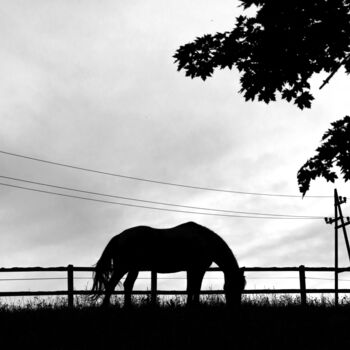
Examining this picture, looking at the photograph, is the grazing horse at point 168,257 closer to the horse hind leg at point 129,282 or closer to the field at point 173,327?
the horse hind leg at point 129,282

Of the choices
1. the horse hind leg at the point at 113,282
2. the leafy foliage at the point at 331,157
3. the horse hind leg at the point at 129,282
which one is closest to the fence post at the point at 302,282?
the horse hind leg at the point at 129,282

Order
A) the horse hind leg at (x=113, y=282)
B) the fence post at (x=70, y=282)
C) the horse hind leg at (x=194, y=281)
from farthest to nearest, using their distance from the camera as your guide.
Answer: the fence post at (x=70, y=282) → the horse hind leg at (x=194, y=281) → the horse hind leg at (x=113, y=282)

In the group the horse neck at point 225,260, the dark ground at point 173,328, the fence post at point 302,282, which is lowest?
the dark ground at point 173,328

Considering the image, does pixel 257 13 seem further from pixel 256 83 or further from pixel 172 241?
pixel 172 241

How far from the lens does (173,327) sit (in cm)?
1041

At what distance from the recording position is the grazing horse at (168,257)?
1519 cm


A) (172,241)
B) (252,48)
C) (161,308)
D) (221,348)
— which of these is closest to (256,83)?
(252,48)

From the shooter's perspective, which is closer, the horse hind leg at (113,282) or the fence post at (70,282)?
the horse hind leg at (113,282)

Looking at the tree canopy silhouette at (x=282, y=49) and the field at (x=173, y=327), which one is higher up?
the tree canopy silhouette at (x=282, y=49)

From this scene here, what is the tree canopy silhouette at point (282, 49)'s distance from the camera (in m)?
9.03

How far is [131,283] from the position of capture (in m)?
15.1

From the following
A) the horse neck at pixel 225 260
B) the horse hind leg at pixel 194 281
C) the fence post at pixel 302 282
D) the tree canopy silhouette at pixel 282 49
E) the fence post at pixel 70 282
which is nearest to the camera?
the tree canopy silhouette at pixel 282 49

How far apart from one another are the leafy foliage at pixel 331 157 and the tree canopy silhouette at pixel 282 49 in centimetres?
64

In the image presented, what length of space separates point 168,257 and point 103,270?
1.61 meters
